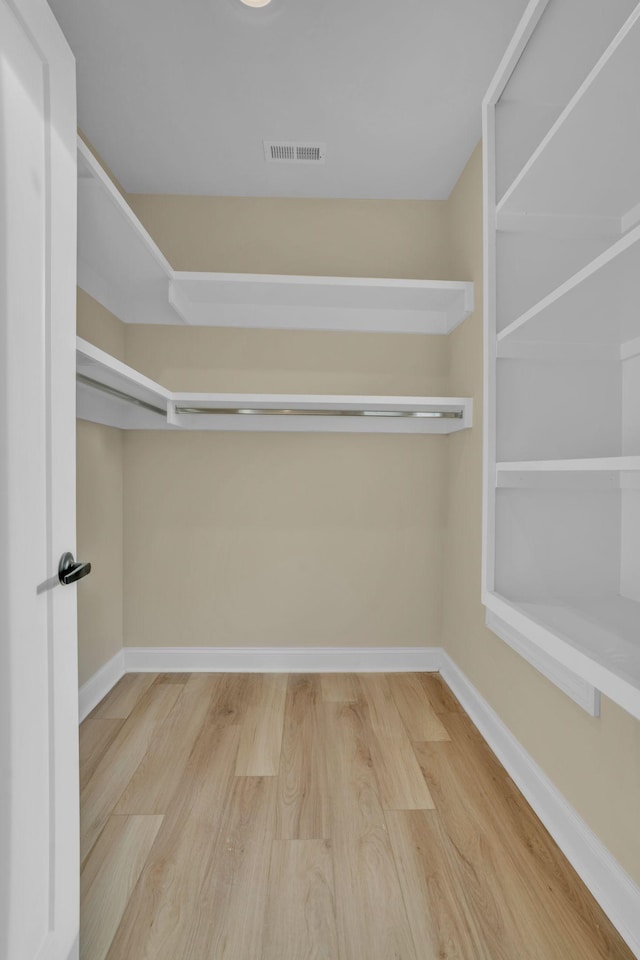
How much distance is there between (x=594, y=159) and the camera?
3.10 ft

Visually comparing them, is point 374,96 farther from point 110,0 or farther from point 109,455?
point 109,455

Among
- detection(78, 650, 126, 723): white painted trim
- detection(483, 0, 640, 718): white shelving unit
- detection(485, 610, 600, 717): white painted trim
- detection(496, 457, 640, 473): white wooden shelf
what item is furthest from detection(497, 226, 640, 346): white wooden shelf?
detection(78, 650, 126, 723): white painted trim

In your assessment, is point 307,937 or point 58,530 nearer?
point 58,530

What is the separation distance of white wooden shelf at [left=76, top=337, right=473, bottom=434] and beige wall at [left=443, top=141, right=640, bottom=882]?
182mm

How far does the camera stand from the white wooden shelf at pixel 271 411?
205cm

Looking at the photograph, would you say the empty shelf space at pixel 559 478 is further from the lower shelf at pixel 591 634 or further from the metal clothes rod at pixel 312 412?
the metal clothes rod at pixel 312 412

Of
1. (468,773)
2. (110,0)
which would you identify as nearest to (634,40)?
(110,0)

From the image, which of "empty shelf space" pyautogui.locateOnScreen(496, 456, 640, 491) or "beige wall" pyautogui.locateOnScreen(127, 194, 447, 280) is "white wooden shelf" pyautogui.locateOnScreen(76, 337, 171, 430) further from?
"empty shelf space" pyautogui.locateOnScreen(496, 456, 640, 491)

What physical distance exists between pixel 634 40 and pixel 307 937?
1788 mm

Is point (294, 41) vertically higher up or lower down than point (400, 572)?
higher up

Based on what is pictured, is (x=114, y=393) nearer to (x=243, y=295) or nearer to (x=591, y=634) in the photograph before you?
(x=243, y=295)

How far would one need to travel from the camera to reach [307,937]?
1094 millimetres

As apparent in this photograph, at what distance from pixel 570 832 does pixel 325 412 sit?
66.6 inches

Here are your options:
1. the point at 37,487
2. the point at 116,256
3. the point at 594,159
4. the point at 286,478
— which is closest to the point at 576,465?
the point at 594,159
